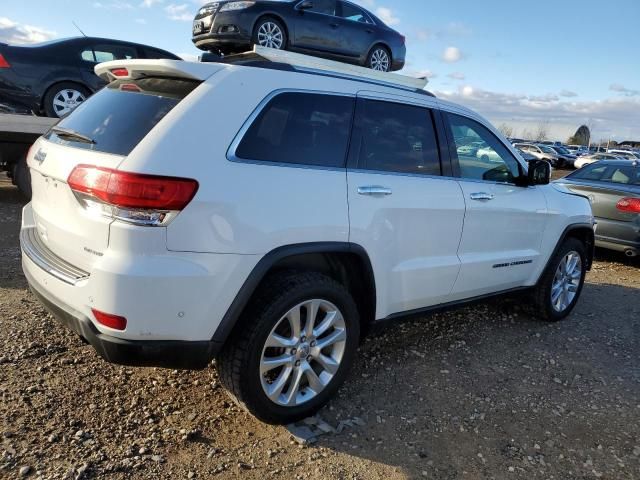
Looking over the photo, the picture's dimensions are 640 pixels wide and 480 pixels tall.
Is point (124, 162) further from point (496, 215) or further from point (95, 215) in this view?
point (496, 215)

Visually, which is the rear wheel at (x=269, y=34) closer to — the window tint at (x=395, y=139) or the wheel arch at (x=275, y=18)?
the wheel arch at (x=275, y=18)

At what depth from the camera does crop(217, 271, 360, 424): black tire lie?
8.63ft

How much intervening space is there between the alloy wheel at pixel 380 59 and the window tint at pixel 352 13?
1.48ft

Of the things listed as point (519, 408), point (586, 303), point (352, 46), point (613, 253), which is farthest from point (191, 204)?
point (613, 253)

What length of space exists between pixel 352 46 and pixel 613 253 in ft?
17.4

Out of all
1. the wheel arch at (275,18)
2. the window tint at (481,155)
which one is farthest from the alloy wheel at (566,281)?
the wheel arch at (275,18)

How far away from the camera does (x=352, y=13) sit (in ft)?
24.7

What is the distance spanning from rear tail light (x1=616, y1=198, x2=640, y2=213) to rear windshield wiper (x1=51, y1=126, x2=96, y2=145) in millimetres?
7014

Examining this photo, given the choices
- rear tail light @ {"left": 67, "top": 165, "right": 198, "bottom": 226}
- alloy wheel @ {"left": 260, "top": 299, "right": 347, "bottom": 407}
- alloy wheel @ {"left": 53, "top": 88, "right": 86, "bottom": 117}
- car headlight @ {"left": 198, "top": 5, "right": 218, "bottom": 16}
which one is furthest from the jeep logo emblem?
alloy wheel @ {"left": 53, "top": 88, "right": 86, "bottom": 117}

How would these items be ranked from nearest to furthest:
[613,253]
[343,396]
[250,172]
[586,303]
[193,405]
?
[250,172], [193,405], [343,396], [586,303], [613,253]

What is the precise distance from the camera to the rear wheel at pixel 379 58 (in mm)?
7684

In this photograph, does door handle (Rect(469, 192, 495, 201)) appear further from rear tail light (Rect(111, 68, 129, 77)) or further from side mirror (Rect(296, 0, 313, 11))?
side mirror (Rect(296, 0, 313, 11))

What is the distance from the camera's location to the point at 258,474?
2.56m

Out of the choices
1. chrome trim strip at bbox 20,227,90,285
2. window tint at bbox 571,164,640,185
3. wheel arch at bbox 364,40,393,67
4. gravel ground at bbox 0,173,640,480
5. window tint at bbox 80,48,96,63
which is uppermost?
wheel arch at bbox 364,40,393,67
